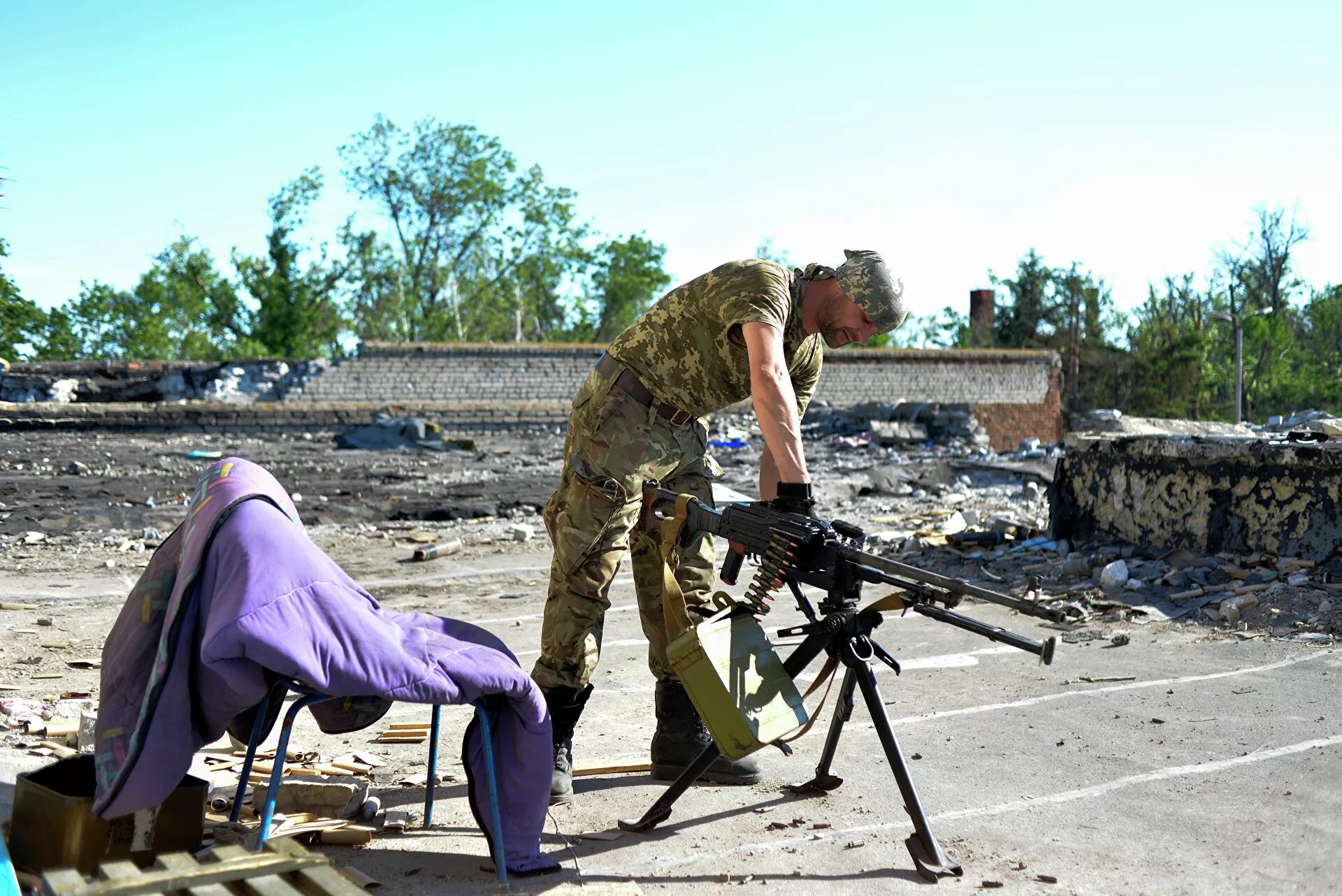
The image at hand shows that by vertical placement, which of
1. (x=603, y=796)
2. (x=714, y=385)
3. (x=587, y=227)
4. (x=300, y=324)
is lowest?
(x=603, y=796)

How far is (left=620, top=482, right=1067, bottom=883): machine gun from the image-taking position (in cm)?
310

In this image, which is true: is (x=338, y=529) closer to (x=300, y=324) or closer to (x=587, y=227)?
(x=300, y=324)

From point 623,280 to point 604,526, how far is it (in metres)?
58.2

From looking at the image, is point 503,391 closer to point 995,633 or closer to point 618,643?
point 618,643

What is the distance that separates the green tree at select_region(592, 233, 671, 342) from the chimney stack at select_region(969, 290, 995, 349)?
19.9 m

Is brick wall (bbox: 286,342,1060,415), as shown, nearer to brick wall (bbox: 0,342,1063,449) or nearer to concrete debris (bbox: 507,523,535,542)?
brick wall (bbox: 0,342,1063,449)

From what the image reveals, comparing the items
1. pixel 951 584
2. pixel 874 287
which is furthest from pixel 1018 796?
pixel 874 287

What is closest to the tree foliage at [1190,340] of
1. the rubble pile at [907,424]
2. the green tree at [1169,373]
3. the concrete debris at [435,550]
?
the green tree at [1169,373]

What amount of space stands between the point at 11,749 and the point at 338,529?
7.64 meters

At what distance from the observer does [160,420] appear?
907 inches

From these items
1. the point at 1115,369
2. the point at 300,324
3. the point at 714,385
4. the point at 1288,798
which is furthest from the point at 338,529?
the point at 300,324

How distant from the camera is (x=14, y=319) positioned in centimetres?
4478

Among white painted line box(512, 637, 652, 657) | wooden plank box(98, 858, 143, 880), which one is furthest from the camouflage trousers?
white painted line box(512, 637, 652, 657)

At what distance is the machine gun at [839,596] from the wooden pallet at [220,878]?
4.46 ft
